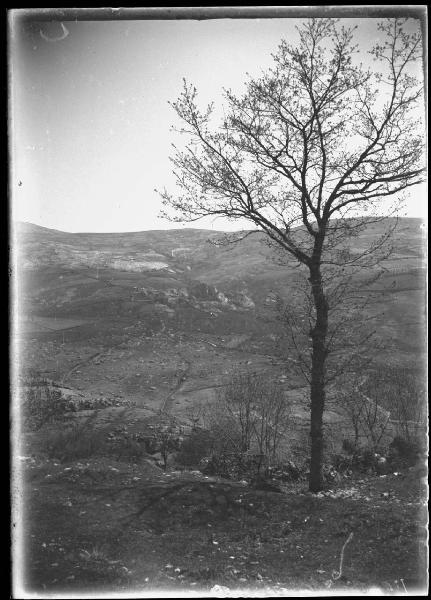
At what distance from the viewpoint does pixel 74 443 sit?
24.9ft

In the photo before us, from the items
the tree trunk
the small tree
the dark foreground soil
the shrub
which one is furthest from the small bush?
the tree trunk

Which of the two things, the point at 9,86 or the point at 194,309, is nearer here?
the point at 9,86

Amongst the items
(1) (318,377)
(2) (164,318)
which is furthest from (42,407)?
(2) (164,318)

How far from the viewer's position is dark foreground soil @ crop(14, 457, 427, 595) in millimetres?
3838

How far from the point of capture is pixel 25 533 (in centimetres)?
421

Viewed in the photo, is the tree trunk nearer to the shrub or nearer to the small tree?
the small tree

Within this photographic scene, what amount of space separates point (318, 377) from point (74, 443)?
4.79 metres

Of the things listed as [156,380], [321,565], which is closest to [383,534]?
[321,565]

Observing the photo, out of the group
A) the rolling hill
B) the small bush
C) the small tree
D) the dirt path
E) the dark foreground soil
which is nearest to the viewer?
the dark foreground soil

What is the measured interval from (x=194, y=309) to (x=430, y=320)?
14.5m

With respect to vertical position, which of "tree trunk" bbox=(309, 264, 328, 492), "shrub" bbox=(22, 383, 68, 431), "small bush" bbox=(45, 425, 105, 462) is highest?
"tree trunk" bbox=(309, 264, 328, 492)

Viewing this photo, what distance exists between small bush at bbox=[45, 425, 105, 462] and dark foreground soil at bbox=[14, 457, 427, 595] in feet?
3.49

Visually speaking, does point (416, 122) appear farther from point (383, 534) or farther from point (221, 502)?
point (221, 502)

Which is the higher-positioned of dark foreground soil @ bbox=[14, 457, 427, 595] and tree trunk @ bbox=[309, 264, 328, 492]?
tree trunk @ bbox=[309, 264, 328, 492]
